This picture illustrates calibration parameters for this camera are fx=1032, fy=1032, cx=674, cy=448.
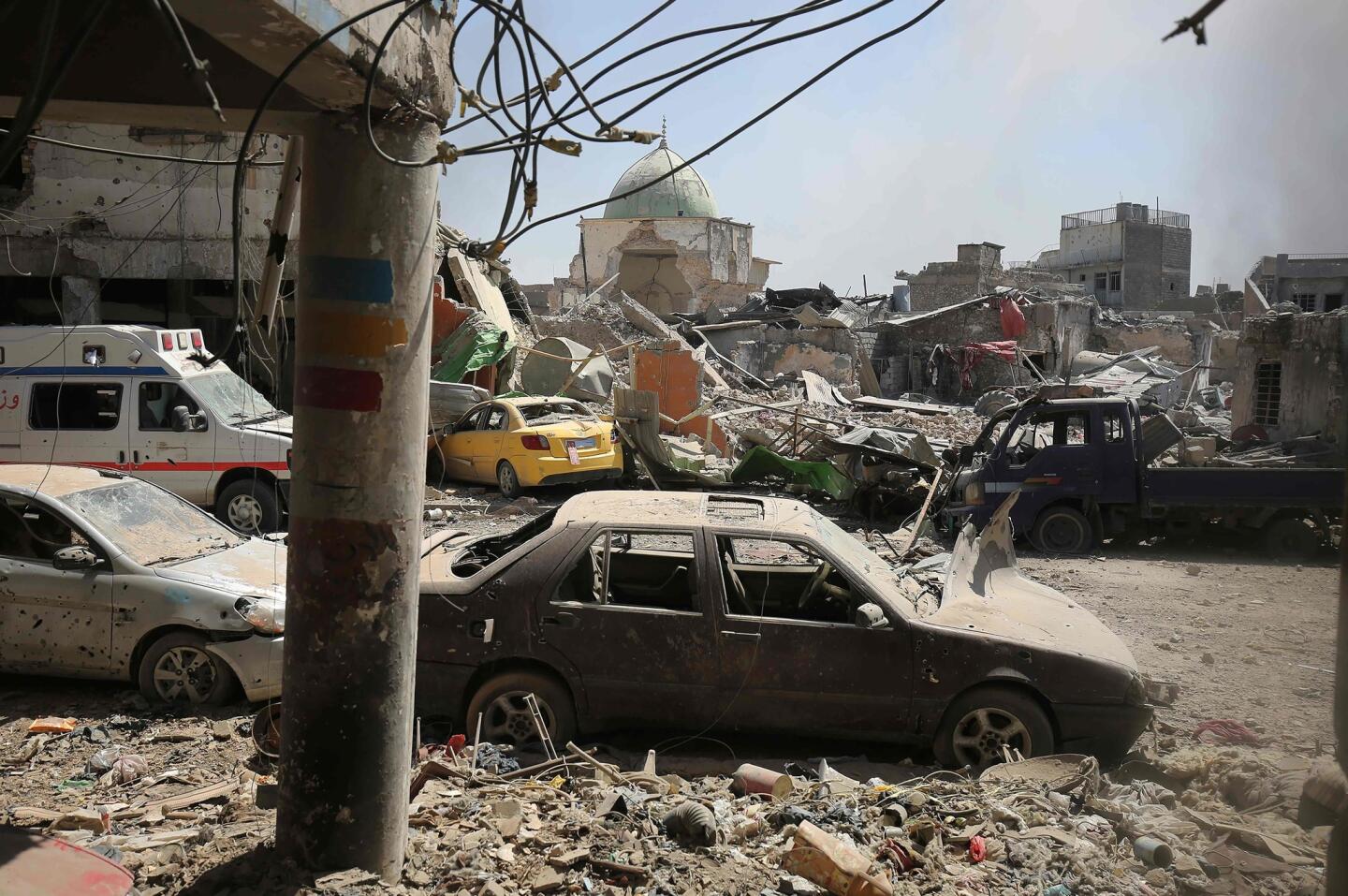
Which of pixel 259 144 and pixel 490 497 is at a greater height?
pixel 259 144

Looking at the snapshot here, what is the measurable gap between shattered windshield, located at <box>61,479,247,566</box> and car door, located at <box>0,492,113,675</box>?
0.24 m

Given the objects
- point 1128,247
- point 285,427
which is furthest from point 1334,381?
point 1128,247

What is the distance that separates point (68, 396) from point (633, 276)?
3714 centimetres

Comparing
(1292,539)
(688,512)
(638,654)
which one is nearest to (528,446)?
(688,512)

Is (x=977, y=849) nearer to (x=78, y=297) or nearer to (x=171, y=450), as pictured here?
→ (x=171, y=450)

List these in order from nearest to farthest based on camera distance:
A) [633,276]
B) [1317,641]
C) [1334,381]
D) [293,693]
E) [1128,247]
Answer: [293,693], [1317,641], [1334,381], [633,276], [1128,247]

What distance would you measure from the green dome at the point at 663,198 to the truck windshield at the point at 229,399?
38.5 meters

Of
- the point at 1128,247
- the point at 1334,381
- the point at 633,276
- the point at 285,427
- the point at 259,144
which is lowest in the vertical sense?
the point at 285,427

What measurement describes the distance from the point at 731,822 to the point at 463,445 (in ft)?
37.1

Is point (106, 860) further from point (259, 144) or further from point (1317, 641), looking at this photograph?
point (259, 144)

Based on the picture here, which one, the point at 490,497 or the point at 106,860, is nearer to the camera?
the point at 106,860

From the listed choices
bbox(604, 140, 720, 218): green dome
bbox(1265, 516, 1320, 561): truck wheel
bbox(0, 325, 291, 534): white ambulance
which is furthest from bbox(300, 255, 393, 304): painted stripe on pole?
bbox(604, 140, 720, 218): green dome

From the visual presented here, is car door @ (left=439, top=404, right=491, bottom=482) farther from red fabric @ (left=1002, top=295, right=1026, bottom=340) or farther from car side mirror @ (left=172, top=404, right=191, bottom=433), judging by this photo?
red fabric @ (left=1002, top=295, right=1026, bottom=340)

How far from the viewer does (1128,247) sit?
62594 mm
